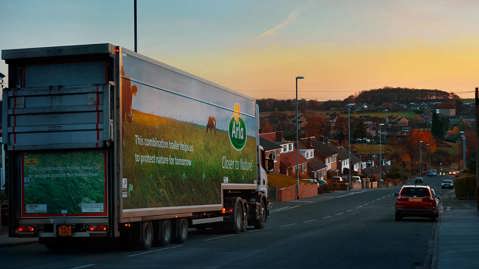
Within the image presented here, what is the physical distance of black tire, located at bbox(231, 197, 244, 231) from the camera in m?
26.2

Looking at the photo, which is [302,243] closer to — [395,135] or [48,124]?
[48,124]

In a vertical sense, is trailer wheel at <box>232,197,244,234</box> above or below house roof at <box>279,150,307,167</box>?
below

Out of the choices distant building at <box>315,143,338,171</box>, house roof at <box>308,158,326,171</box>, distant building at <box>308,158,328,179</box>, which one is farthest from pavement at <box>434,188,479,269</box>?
distant building at <box>315,143,338,171</box>

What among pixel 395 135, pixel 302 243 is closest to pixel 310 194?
pixel 302 243

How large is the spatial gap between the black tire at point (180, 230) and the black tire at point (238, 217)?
163 inches

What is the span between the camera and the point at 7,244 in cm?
2181

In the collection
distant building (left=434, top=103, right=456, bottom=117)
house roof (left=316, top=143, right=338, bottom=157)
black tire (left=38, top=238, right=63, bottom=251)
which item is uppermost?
distant building (left=434, top=103, right=456, bottom=117)

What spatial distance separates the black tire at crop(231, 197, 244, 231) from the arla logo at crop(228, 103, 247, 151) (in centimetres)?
176

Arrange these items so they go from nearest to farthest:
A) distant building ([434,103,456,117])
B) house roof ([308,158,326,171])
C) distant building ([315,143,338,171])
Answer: house roof ([308,158,326,171])
distant building ([315,143,338,171])
distant building ([434,103,456,117])

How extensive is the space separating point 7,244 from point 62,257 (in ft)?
14.1

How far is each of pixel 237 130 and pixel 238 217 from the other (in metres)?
2.81

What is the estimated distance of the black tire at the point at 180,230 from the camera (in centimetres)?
2173

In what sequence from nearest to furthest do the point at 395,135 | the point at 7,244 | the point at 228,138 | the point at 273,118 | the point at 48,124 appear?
the point at 48,124 < the point at 7,244 < the point at 228,138 < the point at 273,118 < the point at 395,135

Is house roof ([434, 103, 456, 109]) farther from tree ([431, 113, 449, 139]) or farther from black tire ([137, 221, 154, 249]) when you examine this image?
black tire ([137, 221, 154, 249])
